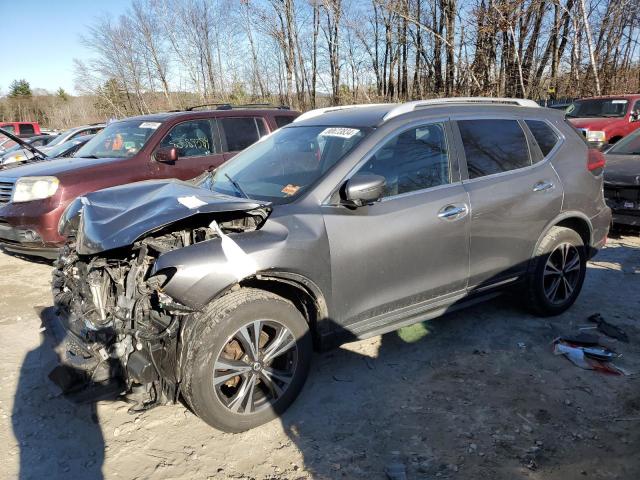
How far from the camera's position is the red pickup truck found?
11.0 m

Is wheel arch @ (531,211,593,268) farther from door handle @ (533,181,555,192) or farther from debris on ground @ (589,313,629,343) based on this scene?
debris on ground @ (589,313,629,343)

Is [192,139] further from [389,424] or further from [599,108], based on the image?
[599,108]

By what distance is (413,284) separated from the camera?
332 centimetres

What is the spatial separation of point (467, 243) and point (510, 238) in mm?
497

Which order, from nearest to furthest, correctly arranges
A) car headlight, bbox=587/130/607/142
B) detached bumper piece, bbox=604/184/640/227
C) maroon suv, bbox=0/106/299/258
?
maroon suv, bbox=0/106/299/258
detached bumper piece, bbox=604/184/640/227
car headlight, bbox=587/130/607/142

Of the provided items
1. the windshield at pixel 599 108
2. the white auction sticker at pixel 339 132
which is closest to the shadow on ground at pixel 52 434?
the white auction sticker at pixel 339 132

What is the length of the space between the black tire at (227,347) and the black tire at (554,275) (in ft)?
7.30

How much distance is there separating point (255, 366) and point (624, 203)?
5.88 m

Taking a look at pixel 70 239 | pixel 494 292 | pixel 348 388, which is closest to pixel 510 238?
pixel 494 292

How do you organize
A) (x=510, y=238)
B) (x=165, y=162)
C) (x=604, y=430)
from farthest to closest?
(x=165, y=162), (x=510, y=238), (x=604, y=430)

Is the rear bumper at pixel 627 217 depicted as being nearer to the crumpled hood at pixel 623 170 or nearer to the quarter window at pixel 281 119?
the crumpled hood at pixel 623 170

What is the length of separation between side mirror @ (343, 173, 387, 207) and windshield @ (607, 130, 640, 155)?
628 centimetres

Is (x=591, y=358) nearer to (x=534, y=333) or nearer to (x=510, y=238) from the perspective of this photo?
(x=534, y=333)

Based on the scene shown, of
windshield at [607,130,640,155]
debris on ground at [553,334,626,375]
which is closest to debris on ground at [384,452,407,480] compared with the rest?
debris on ground at [553,334,626,375]
